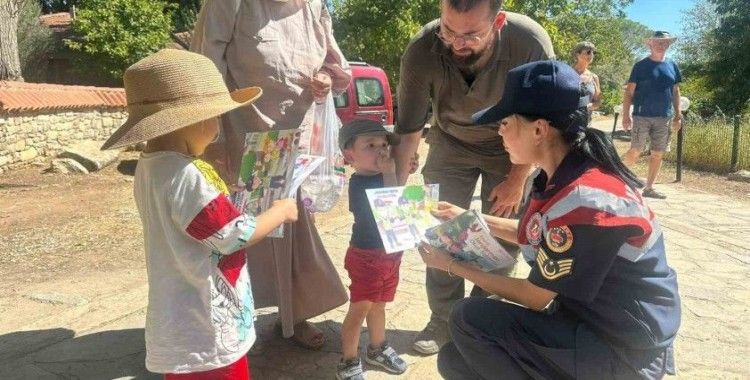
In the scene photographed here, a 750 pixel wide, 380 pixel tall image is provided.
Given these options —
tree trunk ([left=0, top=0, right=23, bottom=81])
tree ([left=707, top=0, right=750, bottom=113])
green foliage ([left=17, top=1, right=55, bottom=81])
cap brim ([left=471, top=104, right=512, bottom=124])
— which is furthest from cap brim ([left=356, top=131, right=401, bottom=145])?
green foliage ([left=17, top=1, right=55, bottom=81])

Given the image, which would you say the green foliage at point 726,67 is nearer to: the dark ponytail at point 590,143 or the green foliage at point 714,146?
the green foliage at point 714,146

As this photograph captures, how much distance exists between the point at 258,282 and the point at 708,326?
2.41 m

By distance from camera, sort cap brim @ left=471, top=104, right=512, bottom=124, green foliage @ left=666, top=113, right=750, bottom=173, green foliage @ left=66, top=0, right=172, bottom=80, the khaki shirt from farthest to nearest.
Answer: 1. green foliage @ left=66, top=0, right=172, bottom=80
2. green foliage @ left=666, top=113, right=750, bottom=173
3. the khaki shirt
4. cap brim @ left=471, top=104, right=512, bottom=124

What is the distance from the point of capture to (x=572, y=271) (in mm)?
1747

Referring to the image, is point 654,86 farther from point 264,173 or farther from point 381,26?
point 381,26

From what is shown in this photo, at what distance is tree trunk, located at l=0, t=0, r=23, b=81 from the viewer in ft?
31.1

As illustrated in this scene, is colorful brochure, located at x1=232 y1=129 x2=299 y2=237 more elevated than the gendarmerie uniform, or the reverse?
colorful brochure, located at x1=232 y1=129 x2=299 y2=237

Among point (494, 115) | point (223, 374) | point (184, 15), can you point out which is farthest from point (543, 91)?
point (184, 15)

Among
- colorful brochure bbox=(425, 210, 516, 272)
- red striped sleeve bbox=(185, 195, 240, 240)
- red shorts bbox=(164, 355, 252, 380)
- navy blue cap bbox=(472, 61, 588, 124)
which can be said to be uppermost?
navy blue cap bbox=(472, 61, 588, 124)

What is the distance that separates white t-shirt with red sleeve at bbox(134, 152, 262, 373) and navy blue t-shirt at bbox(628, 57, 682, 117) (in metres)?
6.21

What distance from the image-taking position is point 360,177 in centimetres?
269

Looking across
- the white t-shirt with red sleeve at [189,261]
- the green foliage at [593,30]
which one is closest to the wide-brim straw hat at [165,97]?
Result: the white t-shirt with red sleeve at [189,261]

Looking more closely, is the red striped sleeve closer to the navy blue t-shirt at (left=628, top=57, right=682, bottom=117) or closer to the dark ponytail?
the dark ponytail

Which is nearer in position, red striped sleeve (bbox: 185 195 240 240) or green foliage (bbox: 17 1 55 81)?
red striped sleeve (bbox: 185 195 240 240)
